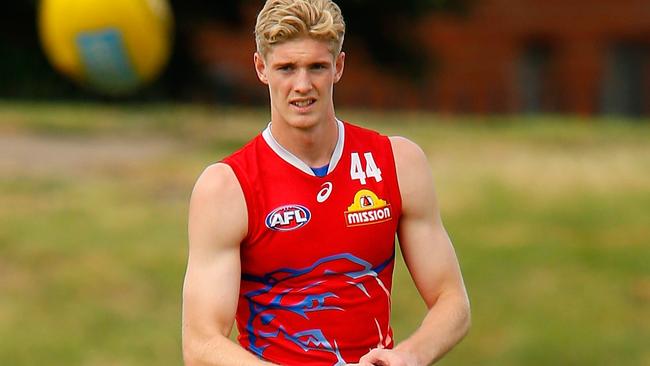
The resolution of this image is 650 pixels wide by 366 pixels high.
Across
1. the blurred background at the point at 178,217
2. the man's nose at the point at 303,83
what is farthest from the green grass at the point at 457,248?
the man's nose at the point at 303,83

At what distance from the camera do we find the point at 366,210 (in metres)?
5.55

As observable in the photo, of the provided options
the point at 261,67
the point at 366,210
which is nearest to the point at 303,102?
the point at 261,67

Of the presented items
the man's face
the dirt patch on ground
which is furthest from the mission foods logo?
the dirt patch on ground

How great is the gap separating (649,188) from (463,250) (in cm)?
244

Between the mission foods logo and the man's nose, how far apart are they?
0.51 m

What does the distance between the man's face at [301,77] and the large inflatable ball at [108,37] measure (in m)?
6.21

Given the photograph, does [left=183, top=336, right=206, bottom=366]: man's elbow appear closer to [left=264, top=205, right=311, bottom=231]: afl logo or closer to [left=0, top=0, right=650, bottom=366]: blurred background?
[left=264, top=205, right=311, bottom=231]: afl logo

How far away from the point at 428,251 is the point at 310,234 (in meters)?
0.51

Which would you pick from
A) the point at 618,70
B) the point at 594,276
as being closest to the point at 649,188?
the point at 594,276

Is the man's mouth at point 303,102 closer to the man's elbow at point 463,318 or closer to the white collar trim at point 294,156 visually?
the white collar trim at point 294,156

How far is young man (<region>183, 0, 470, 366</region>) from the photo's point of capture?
5332mm

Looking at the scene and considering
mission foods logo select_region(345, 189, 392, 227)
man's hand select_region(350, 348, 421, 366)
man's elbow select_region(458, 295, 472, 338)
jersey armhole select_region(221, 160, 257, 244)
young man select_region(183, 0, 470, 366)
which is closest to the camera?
man's hand select_region(350, 348, 421, 366)

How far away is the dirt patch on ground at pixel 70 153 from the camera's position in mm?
14562

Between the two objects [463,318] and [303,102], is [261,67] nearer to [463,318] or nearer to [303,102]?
[303,102]
